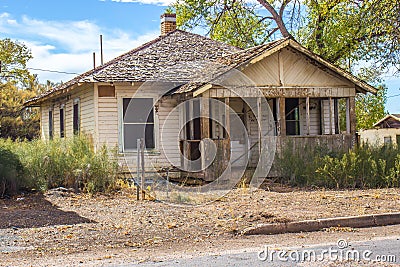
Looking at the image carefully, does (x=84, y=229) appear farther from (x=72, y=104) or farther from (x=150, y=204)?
(x=72, y=104)

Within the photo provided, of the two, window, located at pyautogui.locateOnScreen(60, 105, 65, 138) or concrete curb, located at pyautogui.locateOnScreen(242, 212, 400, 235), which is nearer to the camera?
concrete curb, located at pyautogui.locateOnScreen(242, 212, 400, 235)

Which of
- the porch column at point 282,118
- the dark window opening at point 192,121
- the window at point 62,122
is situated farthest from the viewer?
the window at point 62,122

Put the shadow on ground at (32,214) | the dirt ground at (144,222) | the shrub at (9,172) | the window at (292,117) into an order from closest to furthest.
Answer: the dirt ground at (144,222), the shadow on ground at (32,214), the shrub at (9,172), the window at (292,117)

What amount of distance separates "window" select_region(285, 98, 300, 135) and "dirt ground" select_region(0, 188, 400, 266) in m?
6.15

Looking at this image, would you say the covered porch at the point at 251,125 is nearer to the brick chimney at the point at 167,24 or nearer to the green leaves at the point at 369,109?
the brick chimney at the point at 167,24

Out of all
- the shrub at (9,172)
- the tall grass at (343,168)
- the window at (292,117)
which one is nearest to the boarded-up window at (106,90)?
the shrub at (9,172)

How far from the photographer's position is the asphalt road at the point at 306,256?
24.1ft

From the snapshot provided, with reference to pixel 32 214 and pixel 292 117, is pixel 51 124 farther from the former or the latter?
pixel 32 214

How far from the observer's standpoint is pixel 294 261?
740 cm

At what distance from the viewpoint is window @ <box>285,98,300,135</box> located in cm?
2086

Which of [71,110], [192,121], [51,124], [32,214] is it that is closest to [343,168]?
[192,121]

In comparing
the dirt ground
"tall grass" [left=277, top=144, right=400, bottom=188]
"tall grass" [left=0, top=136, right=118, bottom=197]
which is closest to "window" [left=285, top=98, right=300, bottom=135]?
"tall grass" [left=277, top=144, right=400, bottom=188]

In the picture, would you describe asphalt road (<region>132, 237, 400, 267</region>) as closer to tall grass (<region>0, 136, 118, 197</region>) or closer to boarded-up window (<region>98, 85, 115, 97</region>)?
tall grass (<region>0, 136, 118, 197</region>)

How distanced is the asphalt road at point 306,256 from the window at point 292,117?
12.4m
